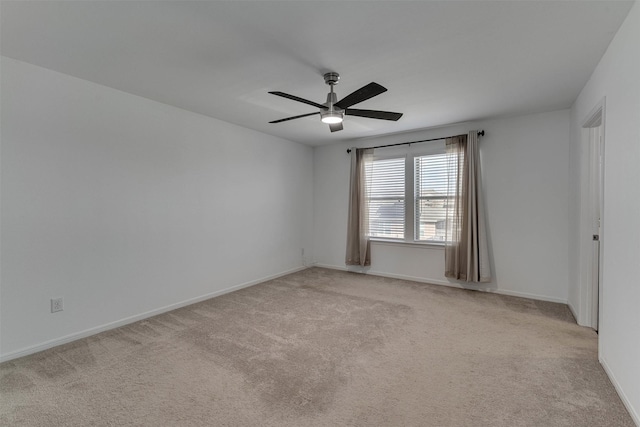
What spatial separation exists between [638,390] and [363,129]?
3931 mm

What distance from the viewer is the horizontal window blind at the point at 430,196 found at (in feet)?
15.1

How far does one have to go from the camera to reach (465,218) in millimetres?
4223

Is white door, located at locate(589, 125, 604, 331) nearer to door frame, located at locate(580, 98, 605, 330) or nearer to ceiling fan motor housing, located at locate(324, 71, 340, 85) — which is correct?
door frame, located at locate(580, 98, 605, 330)

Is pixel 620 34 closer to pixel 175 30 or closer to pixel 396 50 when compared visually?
pixel 396 50

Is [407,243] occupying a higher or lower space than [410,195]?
lower

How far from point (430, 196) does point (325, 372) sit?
3.38 meters

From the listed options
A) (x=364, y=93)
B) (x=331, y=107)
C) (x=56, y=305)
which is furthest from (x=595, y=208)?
(x=56, y=305)

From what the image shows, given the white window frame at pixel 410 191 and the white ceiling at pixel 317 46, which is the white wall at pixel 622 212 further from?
the white window frame at pixel 410 191

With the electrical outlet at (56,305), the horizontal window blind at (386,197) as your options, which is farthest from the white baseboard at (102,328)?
the horizontal window blind at (386,197)

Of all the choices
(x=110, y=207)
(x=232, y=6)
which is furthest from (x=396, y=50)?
(x=110, y=207)

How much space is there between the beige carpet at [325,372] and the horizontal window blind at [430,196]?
152 centimetres

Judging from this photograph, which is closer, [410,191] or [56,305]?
[56,305]

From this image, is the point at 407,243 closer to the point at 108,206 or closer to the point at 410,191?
the point at 410,191

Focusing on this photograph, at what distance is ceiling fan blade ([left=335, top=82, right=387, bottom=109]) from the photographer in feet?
6.98
